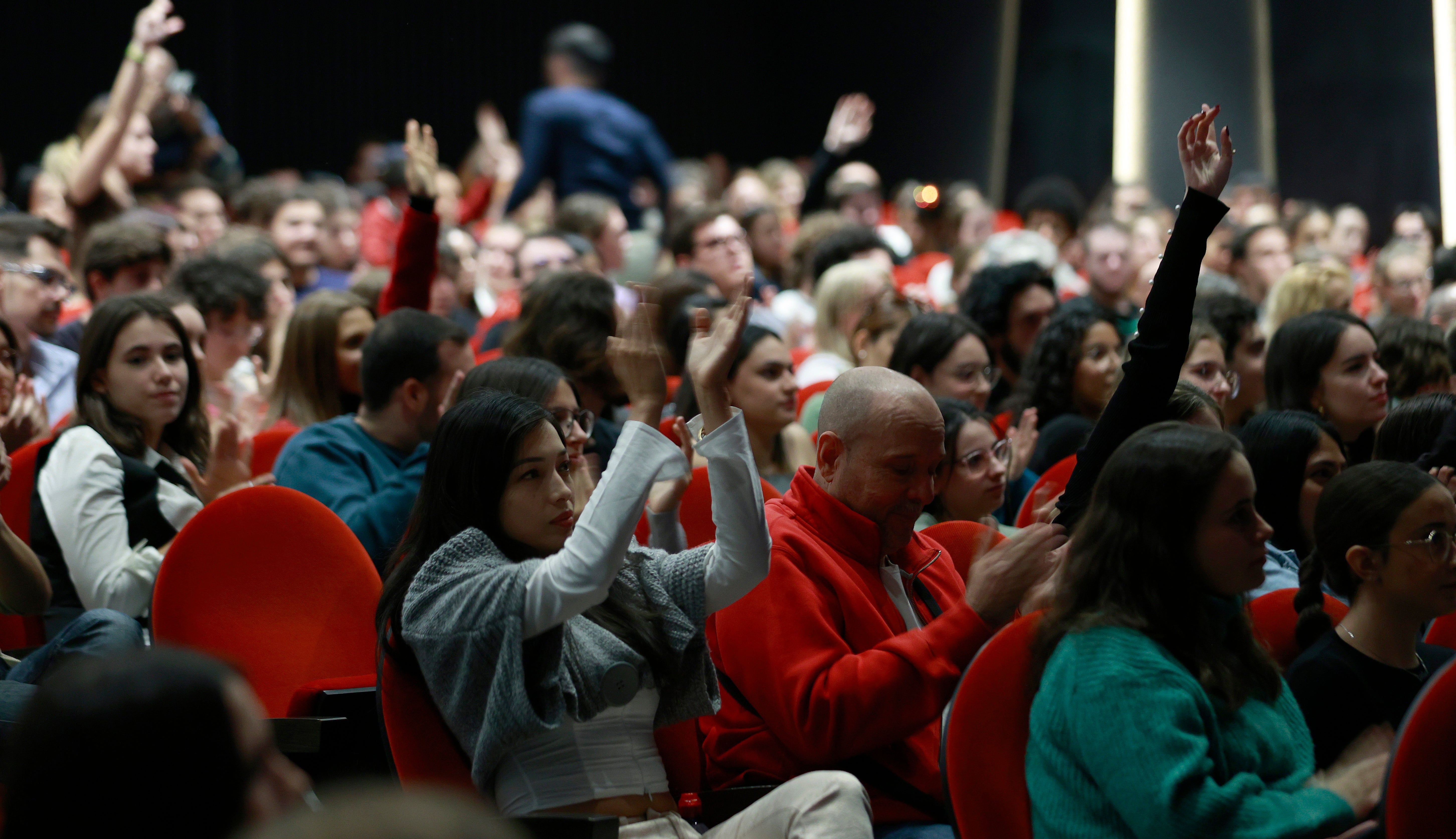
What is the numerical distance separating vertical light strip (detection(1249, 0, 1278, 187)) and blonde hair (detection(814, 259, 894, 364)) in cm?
648

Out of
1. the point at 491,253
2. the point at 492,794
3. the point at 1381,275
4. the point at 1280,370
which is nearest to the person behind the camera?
the point at 492,794

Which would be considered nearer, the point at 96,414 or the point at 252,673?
the point at 252,673

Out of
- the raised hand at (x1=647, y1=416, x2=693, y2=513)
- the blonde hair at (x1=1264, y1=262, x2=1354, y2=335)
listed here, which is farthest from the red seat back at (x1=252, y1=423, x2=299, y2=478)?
the blonde hair at (x1=1264, y1=262, x2=1354, y2=335)

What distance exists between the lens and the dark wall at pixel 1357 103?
979 cm

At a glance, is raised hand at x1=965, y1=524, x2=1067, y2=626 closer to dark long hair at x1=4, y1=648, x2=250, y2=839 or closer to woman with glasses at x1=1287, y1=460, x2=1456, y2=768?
woman with glasses at x1=1287, y1=460, x2=1456, y2=768

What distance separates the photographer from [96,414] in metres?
3.19

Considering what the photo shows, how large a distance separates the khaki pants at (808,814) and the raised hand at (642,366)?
60 cm

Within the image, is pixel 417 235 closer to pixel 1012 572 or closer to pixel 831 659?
pixel 831 659

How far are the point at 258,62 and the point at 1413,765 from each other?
11.4m

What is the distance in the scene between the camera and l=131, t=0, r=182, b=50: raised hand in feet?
17.2

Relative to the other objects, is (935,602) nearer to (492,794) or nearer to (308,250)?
(492,794)

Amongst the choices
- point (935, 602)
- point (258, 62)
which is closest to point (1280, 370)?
point (935, 602)

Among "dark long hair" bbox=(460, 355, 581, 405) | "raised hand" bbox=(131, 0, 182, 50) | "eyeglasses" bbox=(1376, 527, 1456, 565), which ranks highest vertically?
"raised hand" bbox=(131, 0, 182, 50)

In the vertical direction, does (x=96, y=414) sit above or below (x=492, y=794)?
above
